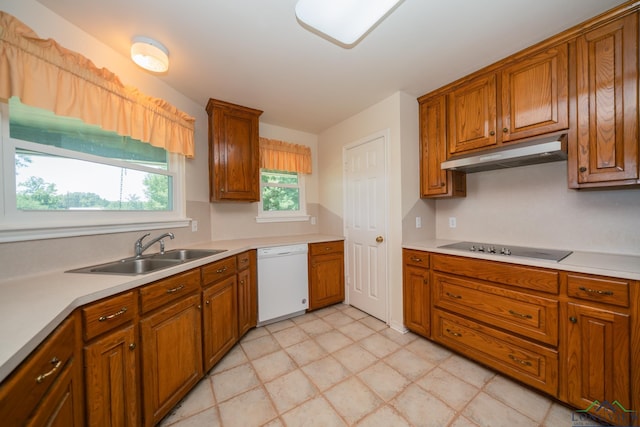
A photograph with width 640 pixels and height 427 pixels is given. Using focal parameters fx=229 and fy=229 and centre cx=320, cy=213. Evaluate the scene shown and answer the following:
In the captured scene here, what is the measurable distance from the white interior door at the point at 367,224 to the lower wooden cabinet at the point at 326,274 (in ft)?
0.39

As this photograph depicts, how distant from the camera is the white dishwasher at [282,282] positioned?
96.3 inches

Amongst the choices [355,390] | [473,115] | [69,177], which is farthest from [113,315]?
[473,115]

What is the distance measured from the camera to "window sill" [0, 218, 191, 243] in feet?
3.92

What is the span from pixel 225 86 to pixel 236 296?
1.98 meters

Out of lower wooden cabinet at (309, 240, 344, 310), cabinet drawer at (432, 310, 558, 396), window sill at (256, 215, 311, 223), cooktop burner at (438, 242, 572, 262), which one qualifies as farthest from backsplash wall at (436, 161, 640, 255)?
window sill at (256, 215, 311, 223)

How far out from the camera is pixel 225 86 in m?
2.19

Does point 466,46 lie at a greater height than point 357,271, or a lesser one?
greater

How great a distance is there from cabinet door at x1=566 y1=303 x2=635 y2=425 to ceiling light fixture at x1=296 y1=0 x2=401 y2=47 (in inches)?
79.6

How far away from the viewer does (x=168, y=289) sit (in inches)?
54.0

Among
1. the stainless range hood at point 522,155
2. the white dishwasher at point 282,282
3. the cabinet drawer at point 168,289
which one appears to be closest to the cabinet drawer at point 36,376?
the cabinet drawer at point 168,289

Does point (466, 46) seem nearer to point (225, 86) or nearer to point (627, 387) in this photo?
point (225, 86)

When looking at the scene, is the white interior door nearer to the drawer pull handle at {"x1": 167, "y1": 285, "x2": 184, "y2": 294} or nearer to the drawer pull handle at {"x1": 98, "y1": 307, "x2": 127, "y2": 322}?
the drawer pull handle at {"x1": 167, "y1": 285, "x2": 184, "y2": 294}

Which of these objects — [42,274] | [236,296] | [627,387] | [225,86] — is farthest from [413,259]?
[42,274]

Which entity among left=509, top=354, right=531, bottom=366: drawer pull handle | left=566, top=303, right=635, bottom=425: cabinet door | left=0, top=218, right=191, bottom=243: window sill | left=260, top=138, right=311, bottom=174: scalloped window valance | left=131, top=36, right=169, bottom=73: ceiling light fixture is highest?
left=131, top=36, right=169, bottom=73: ceiling light fixture
